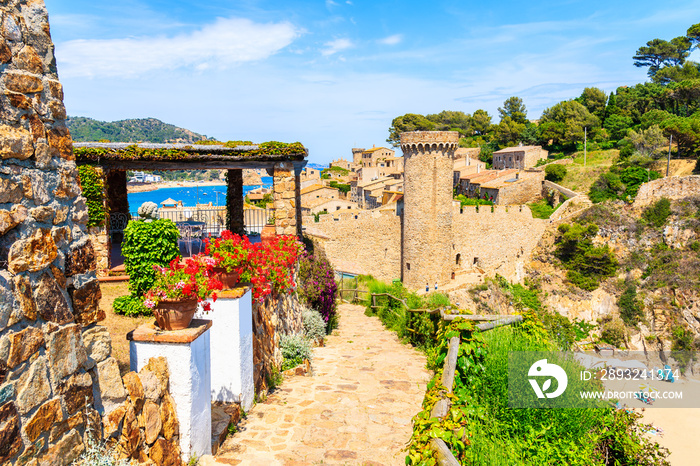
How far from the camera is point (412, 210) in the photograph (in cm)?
3131

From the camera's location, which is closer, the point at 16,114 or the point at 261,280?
the point at 16,114

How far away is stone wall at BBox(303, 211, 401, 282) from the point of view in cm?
3269

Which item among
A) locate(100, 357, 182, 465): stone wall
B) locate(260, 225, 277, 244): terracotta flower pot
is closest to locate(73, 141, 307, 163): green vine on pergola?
locate(260, 225, 277, 244): terracotta flower pot

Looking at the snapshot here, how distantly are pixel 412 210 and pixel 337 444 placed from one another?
26.9 meters

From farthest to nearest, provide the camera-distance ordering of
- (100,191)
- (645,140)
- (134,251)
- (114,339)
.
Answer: (645,140), (100,191), (134,251), (114,339)

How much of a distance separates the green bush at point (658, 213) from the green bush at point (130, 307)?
41.5m

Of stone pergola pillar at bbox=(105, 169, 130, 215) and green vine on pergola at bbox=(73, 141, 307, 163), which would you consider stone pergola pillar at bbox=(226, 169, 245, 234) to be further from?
green vine on pergola at bbox=(73, 141, 307, 163)

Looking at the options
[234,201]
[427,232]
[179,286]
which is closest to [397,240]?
[427,232]

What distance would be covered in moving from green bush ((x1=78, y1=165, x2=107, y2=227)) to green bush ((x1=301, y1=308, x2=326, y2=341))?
207 inches

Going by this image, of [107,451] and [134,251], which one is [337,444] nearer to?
[107,451]

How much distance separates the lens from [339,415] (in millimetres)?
5828

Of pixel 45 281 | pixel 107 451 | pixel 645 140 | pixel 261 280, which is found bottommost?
pixel 107 451

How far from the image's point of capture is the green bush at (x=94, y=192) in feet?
35.1

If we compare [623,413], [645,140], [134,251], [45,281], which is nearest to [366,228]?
[134,251]
